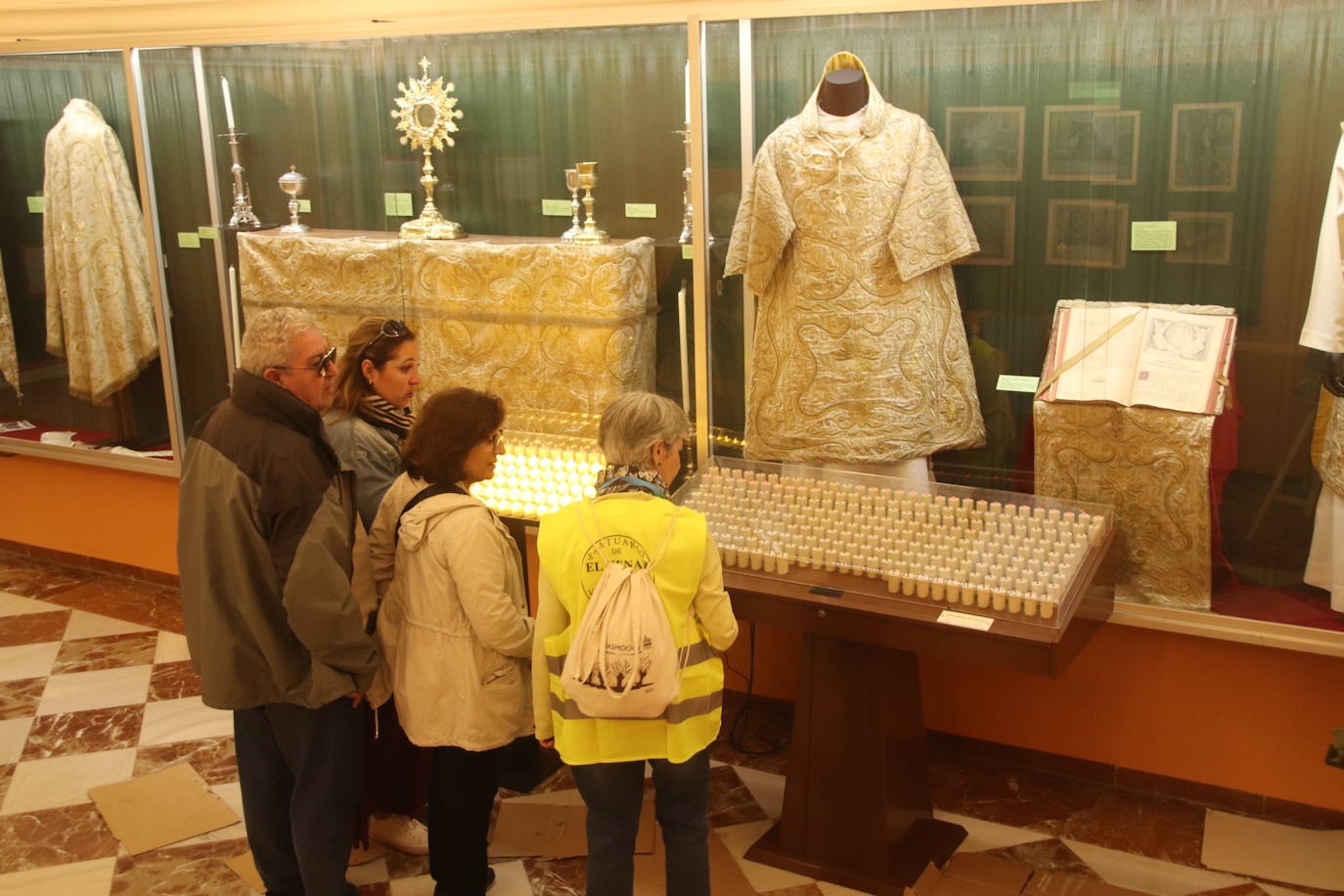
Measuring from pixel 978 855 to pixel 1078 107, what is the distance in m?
2.04

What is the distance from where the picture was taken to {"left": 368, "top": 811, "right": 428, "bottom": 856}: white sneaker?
3576mm

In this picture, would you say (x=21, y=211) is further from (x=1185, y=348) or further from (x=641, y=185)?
(x=1185, y=348)

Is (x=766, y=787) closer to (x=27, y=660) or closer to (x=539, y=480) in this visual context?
(x=539, y=480)

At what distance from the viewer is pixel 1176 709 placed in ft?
11.9

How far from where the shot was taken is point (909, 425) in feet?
12.1

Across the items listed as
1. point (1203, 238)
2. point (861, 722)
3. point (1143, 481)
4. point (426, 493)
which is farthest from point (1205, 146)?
point (426, 493)

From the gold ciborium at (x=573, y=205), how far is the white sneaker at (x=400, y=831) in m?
1.92

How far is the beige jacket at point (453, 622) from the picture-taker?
2.75 m

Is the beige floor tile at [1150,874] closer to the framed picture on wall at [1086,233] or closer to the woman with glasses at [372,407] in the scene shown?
the framed picture on wall at [1086,233]

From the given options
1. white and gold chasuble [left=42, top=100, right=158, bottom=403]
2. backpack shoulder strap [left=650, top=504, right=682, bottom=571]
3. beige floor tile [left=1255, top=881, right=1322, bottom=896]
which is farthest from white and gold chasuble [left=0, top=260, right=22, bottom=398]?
beige floor tile [left=1255, top=881, right=1322, bottom=896]

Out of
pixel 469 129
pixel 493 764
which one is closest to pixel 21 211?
pixel 469 129

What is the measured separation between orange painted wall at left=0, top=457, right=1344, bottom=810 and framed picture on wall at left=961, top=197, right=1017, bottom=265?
3.66 ft

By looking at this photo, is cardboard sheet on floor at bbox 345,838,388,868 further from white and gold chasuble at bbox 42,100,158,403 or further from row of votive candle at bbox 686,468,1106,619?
white and gold chasuble at bbox 42,100,158,403

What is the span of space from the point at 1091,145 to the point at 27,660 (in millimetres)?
4244
